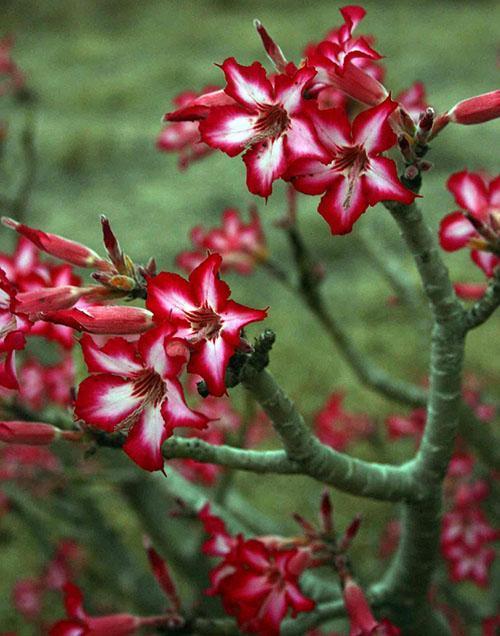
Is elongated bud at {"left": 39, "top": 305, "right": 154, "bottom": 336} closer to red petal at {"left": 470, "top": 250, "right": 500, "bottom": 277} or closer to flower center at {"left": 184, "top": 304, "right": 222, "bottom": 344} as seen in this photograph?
flower center at {"left": 184, "top": 304, "right": 222, "bottom": 344}

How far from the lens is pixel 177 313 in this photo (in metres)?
0.58

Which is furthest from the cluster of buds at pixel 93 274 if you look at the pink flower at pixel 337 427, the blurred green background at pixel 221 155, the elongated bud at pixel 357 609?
the pink flower at pixel 337 427

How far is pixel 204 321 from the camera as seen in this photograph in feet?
1.91

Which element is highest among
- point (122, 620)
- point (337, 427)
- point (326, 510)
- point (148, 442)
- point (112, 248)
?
point (112, 248)

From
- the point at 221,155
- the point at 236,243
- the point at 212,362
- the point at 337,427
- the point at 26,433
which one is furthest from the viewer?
the point at 221,155

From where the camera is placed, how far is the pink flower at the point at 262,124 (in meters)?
0.57

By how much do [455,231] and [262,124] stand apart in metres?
0.27

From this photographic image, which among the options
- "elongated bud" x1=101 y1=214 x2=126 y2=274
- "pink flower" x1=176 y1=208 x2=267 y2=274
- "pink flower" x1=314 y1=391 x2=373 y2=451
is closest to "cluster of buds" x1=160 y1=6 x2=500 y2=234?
"elongated bud" x1=101 y1=214 x2=126 y2=274

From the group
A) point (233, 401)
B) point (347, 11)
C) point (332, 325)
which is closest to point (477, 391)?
point (332, 325)

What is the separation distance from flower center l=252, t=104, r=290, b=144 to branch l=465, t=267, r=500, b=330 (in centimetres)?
A: 25

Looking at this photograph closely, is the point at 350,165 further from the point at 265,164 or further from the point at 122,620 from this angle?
the point at 122,620

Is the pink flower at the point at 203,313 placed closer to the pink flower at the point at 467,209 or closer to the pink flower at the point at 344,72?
the pink flower at the point at 344,72

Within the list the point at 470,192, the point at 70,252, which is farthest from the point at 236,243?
the point at 70,252

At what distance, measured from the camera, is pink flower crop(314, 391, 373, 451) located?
2076mm
